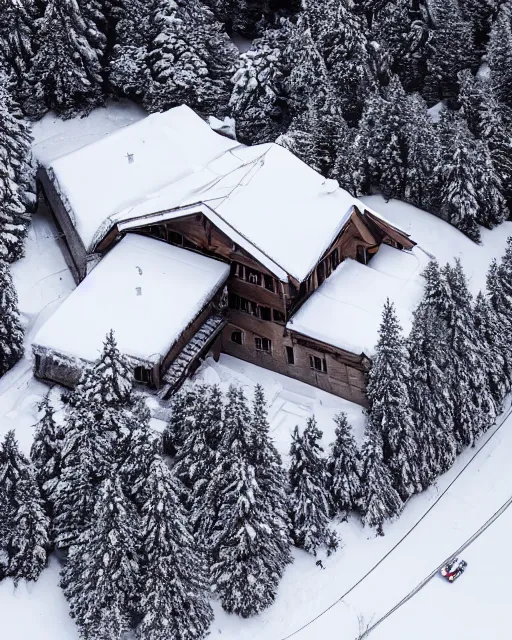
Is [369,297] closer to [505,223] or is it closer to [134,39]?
[505,223]

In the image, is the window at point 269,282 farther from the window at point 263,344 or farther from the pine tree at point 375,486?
the pine tree at point 375,486

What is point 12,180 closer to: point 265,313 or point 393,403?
point 265,313

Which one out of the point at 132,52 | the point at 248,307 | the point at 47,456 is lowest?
the point at 47,456

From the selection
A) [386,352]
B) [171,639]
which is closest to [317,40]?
[386,352]

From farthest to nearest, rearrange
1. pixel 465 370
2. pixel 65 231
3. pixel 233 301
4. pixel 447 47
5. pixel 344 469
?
1. pixel 447 47
2. pixel 65 231
3. pixel 233 301
4. pixel 465 370
5. pixel 344 469

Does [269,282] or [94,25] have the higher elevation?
[269,282]

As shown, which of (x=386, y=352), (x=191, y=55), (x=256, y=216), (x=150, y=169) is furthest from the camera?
(x=191, y=55)

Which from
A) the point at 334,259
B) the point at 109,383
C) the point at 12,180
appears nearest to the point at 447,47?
the point at 334,259
